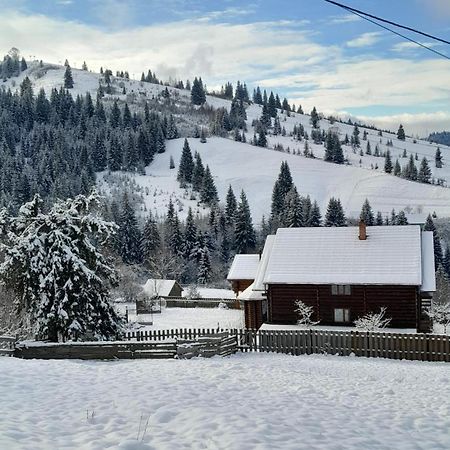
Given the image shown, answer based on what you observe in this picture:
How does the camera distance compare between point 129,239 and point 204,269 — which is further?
point 129,239

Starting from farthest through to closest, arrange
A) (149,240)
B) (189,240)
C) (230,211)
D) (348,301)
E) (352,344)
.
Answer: (230,211) → (149,240) → (189,240) → (348,301) → (352,344)

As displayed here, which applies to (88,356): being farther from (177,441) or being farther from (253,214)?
(253,214)

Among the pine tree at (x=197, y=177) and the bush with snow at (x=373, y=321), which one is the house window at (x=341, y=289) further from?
the pine tree at (x=197, y=177)

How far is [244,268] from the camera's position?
51.8 m

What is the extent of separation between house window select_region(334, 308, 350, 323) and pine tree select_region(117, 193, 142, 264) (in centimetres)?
7501

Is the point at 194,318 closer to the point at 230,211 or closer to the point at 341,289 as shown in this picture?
the point at 341,289

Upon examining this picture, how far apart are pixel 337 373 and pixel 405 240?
58.6 feet

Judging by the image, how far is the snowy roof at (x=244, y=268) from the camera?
5091cm

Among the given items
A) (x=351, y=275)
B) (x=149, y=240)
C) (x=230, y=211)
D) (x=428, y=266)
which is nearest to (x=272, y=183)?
(x=230, y=211)

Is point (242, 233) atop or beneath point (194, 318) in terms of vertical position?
atop

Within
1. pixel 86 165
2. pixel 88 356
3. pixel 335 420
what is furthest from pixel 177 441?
pixel 86 165

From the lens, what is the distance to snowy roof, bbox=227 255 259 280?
167ft

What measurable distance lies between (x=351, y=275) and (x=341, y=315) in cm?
284

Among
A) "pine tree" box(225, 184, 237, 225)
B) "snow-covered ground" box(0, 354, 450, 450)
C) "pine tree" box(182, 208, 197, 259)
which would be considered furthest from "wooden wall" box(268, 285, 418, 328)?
"pine tree" box(225, 184, 237, 225)
